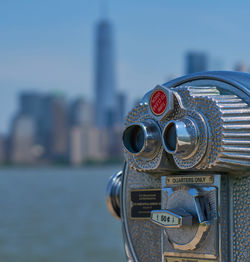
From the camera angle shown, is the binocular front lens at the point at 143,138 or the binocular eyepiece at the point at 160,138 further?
the binocular front lens at the point at 143,138

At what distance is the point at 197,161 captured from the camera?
1743 millimetres

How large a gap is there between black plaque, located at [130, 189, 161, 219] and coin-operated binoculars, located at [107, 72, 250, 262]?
36 mm

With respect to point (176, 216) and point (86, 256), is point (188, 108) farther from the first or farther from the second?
point (86, 256)

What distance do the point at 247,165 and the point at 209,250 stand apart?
27 cm

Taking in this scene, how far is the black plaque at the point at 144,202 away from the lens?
204 centimetres

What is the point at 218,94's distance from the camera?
182 centimetres

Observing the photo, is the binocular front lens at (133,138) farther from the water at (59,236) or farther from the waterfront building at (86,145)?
the waterfront building at (86,145)

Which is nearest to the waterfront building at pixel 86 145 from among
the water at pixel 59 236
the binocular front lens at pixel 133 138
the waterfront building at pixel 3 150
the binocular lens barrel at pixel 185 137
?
the waterfront building at pixel 3 150

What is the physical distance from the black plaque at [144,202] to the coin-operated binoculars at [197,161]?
0.04 meters

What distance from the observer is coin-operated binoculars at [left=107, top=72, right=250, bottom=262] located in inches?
67.3

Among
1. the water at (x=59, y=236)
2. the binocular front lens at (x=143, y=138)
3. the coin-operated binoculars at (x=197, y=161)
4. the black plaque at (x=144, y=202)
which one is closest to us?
the coin-operated binoculars at (x=197, y=161)

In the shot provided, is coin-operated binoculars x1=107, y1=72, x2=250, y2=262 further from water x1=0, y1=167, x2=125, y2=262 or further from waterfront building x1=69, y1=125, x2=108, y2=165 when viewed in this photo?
waterfront building x1=69, y1=125, x2=108, y2=165

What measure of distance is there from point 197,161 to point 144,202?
1.29ft

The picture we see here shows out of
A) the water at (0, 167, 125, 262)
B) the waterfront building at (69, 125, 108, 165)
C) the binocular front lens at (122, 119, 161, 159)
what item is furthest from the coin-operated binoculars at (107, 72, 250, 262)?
the waterfront building at (69, 125, 108, 165)
